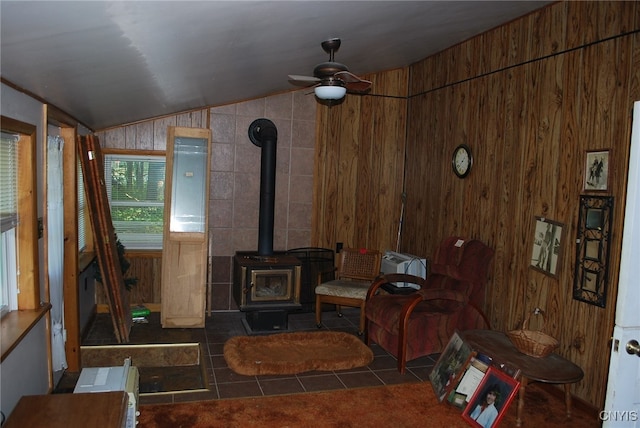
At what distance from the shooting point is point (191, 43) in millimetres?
2502

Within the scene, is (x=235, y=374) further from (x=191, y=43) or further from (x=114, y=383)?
(x=191, y=43)

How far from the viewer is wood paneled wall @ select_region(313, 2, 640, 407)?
3158 millimetres

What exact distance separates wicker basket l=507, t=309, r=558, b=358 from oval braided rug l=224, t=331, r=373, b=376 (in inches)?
50.6

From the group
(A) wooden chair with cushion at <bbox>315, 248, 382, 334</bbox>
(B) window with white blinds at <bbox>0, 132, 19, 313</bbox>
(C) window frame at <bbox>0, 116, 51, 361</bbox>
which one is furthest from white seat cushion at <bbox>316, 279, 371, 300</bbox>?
(B) window with white blinds at <bbox>0, 132, 19, 313</bbox>

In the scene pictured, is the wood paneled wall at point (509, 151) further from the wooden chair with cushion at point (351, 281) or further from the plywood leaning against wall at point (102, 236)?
the plywood leaning against wall at point (102, 236)

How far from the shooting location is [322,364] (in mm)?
3969

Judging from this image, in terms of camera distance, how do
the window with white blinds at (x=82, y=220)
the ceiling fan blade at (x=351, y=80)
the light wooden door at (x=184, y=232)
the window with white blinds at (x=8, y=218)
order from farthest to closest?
1. the window with white blinds at (x=82, y=220)
2. the light wooden door at (x=184, y=232)
3. the ceiling fan blade at (x=351, y=80)
4. the window with white blinds at (x=8, y=218)

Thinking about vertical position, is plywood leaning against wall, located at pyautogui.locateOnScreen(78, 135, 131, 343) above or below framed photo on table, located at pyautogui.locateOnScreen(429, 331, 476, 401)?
above

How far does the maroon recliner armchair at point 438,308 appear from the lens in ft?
12.9

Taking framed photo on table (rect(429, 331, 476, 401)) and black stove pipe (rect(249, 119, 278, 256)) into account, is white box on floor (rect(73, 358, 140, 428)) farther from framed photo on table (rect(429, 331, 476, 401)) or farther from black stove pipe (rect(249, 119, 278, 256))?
black stove pipe (rect(249, 119, 278, 256))

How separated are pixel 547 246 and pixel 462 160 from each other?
1.38m

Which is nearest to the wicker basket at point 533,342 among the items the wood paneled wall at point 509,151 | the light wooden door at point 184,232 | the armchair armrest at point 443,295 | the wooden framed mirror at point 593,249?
the wood paneled wall at point 509,151

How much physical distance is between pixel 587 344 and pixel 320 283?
2.60m

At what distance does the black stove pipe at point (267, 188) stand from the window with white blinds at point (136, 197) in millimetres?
1145
